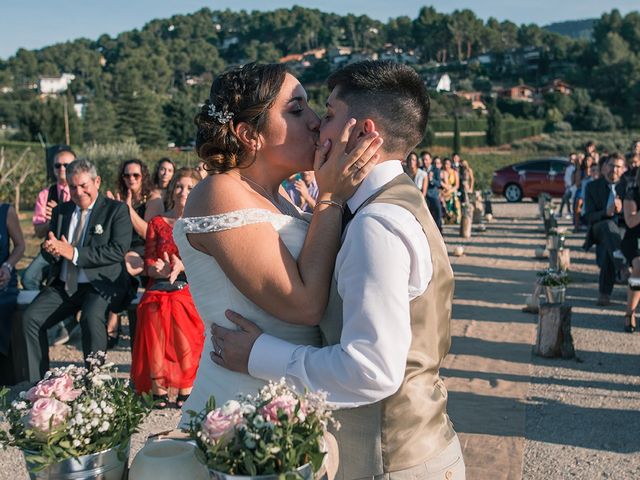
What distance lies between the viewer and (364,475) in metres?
2.00

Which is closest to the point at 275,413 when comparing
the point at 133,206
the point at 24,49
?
the point at 133,206

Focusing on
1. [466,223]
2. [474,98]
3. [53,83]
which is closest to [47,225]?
[466,223]

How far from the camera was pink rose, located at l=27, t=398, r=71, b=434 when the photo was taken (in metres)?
1.86

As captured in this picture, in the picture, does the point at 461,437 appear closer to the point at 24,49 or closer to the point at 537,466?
the point at 537,466

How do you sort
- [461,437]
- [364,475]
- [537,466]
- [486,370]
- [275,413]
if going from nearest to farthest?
1. [275,413]
2. [364,475]
3. [537,466]
4. [461,437]
5. [486,370]

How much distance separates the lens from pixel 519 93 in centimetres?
10800

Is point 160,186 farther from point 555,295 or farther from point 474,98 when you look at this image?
point 474,98

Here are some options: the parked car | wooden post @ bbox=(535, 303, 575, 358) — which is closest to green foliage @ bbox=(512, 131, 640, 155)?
the parked car

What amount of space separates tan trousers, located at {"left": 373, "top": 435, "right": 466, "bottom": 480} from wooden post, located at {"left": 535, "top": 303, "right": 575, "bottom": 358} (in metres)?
5.72

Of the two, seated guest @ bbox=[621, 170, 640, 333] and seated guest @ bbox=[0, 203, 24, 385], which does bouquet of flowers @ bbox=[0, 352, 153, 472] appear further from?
seated guest @ bbox=[621, 170, 640, 333]

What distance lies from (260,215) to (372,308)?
0.49 m

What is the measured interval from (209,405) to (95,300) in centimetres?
514

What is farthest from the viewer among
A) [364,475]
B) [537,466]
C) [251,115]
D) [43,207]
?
[43,207]

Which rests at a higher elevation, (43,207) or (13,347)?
(43,207)
